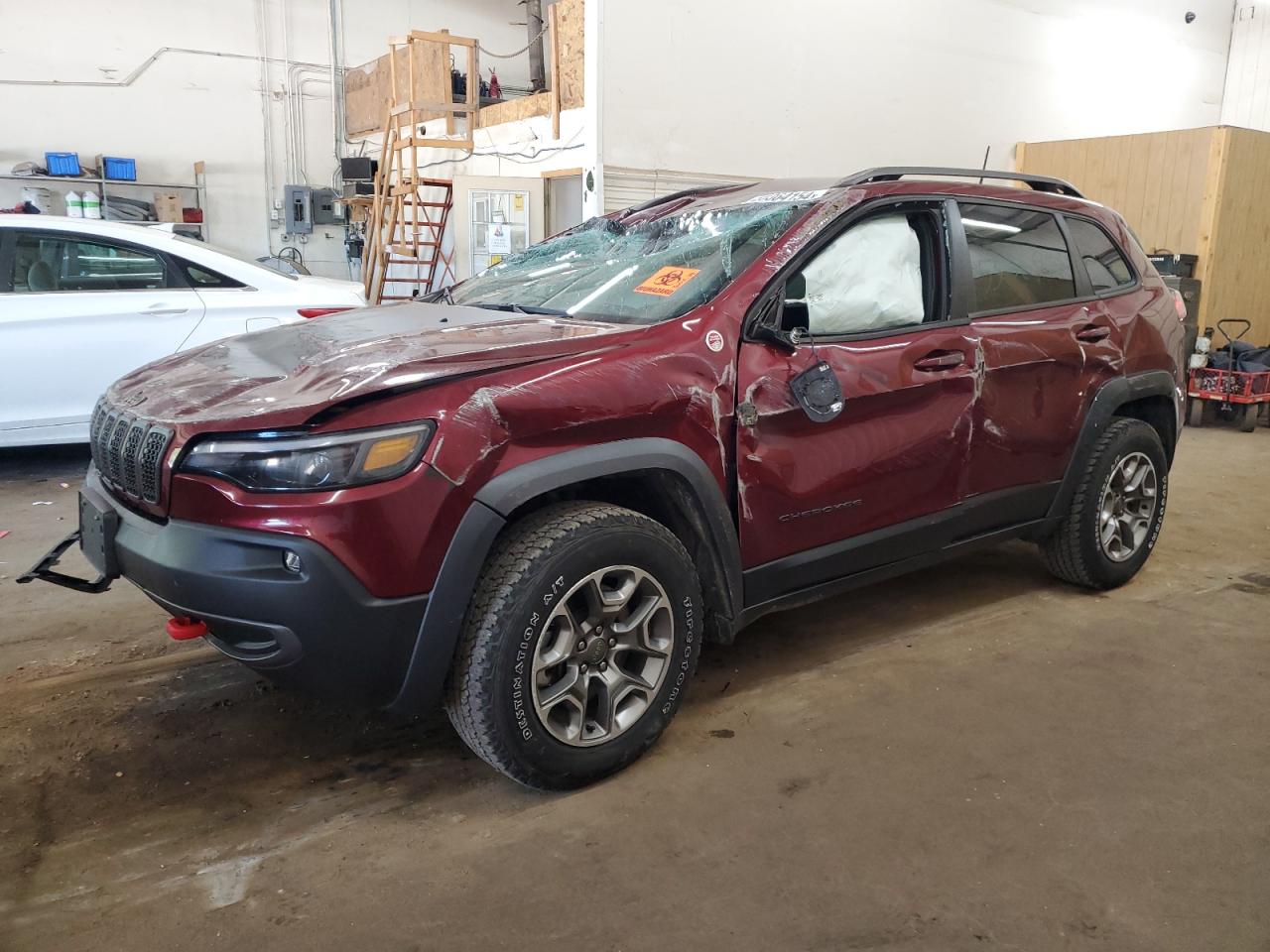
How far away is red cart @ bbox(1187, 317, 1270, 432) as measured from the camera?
24.9 feet

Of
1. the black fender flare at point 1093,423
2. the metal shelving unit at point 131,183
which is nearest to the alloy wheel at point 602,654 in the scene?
the black fender flare at point 1093,423

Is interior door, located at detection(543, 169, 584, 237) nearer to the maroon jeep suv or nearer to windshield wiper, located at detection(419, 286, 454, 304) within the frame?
windshield wiper, located at detection(419, 286, 454, 304)

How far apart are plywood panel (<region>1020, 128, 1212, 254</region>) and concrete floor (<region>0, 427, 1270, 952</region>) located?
727cm

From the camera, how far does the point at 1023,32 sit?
32.2 feet

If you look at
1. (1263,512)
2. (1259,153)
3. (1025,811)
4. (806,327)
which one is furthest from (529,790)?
(1259,153)

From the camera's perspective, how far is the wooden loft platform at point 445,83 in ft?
25.4

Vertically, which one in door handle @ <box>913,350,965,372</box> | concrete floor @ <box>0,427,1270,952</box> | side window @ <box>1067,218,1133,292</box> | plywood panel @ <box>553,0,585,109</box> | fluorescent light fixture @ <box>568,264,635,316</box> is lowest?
concrete floor @ <box>0,427,1270,952</box>

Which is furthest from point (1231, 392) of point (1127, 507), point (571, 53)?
point (571, 53)

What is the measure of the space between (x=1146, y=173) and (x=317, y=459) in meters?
9.88

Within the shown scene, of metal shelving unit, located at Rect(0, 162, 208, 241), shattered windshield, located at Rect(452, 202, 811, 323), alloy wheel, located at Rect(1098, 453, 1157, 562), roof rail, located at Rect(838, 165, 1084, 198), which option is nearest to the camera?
shattered windshield, located at Rect(452, 202, 811, 323)

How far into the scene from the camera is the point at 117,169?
1137cm

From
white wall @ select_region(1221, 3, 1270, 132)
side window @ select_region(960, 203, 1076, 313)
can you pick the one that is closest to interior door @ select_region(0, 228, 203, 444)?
side window @ select_region(960, 203, 1076, 313)

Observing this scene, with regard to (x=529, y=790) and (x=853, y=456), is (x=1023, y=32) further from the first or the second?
(x=529, y=790)

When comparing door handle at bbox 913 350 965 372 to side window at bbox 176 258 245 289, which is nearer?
door handle at bbox 913 350 965 372
